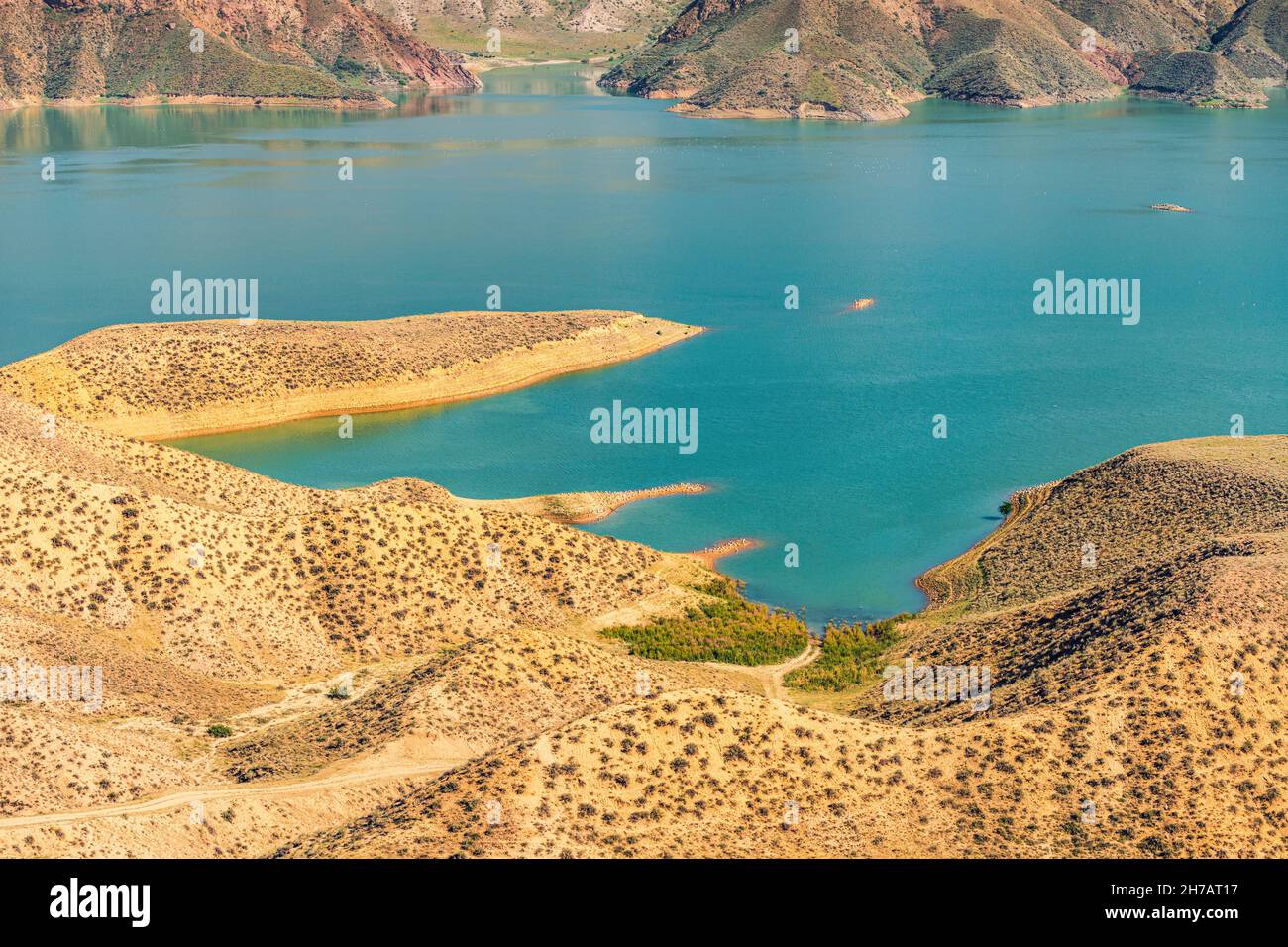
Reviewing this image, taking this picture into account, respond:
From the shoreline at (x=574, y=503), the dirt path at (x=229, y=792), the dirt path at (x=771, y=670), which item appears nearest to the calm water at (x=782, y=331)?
the shoreline at (x=574, y=503)

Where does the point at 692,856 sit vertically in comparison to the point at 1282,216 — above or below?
below

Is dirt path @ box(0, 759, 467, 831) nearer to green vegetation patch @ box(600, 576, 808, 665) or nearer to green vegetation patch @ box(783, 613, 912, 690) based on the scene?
green vegetation patch @ box(600, 576, 808, 665)

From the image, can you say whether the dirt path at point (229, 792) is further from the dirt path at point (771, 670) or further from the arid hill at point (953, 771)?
the dirt path at point (771, 670)

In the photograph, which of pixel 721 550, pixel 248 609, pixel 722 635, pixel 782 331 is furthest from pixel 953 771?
pixel 782 331

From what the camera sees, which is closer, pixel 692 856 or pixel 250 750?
pixel 692 856

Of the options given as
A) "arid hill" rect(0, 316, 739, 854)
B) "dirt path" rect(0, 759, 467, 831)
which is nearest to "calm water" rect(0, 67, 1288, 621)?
"arid hill" rect(0, 316, 739, 854)

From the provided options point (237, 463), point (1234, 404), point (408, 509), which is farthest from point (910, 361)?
point (408, 509)

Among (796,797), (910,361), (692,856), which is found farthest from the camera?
(910,361)

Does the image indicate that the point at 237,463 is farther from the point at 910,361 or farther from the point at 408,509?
the point at 910,361
